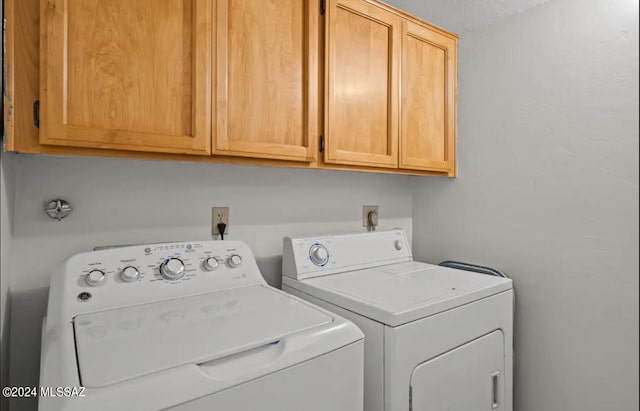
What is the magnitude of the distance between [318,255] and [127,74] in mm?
991

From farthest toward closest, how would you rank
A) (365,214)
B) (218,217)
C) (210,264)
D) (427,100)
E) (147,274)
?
(365,214) < (427,100) < (218,217) < (210,264) < (147,274)

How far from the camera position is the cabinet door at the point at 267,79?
119cm

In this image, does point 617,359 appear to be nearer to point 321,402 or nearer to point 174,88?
point 321,402

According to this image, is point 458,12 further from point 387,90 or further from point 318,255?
point 318,255

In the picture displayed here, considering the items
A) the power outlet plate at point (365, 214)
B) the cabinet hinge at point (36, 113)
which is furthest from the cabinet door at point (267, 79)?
the power outlet plate at point (365, 214)

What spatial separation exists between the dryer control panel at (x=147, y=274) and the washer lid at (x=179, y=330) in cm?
4

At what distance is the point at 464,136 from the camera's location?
6.14 ft

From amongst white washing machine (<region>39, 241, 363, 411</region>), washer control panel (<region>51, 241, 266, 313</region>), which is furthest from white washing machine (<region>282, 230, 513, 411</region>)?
washer control panel (<region>51, 241, 266, 313</region>)

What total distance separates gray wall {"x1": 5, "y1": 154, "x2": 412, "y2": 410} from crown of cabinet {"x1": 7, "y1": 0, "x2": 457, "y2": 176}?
31cm

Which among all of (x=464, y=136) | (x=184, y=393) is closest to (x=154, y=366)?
(x=184, y=393)

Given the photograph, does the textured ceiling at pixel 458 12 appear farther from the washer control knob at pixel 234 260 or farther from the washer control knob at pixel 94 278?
the washer control knob at pixel 94 278

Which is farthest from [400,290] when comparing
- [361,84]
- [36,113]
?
[36,113]

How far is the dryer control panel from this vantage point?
3.43 feet

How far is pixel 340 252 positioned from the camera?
1636 millimetres
